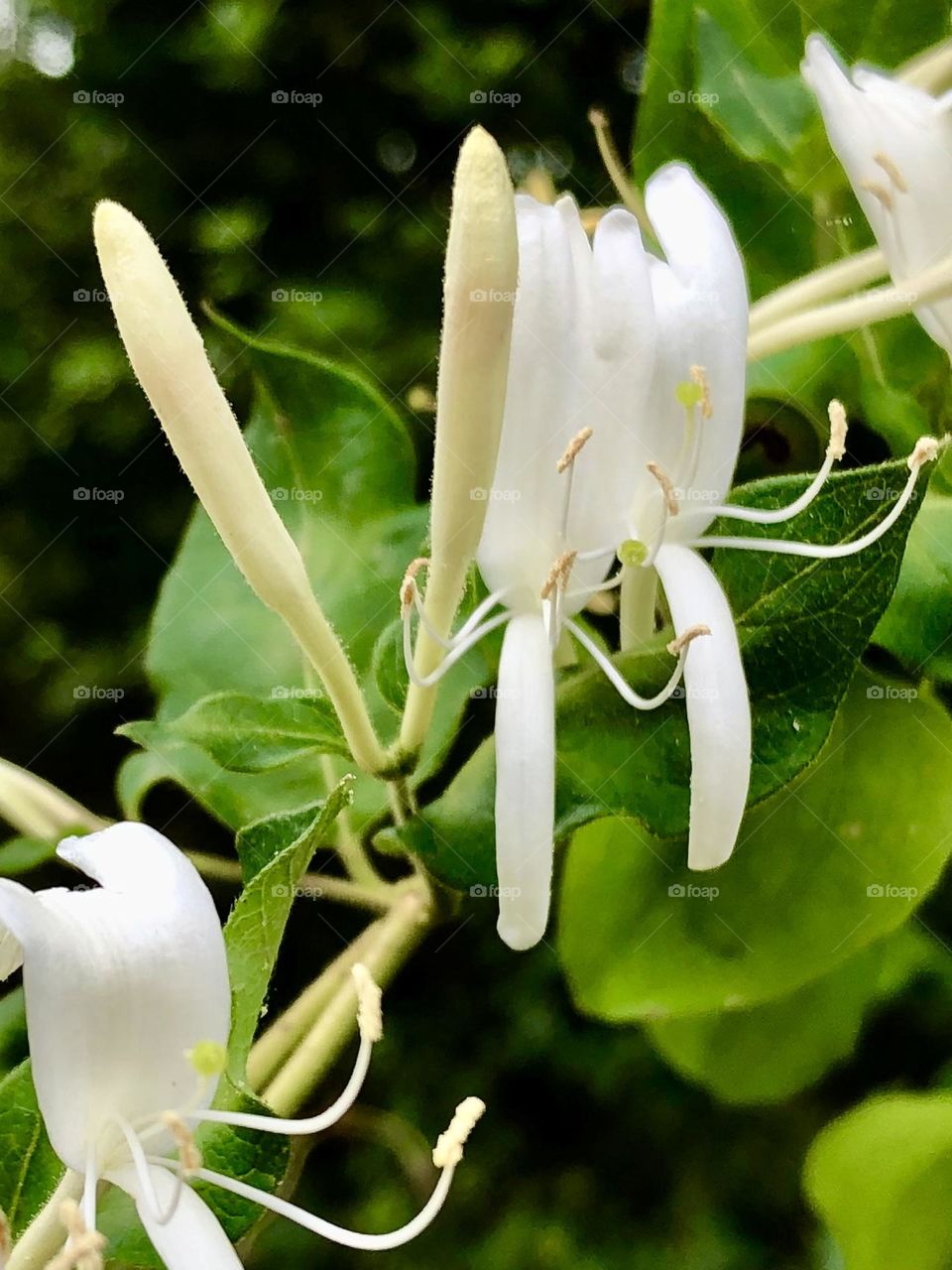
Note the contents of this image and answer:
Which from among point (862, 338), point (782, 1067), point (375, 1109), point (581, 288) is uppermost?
point (581, 288)

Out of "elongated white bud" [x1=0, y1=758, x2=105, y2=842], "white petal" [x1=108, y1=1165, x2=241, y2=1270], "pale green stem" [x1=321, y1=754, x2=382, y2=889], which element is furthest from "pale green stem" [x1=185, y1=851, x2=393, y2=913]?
"white petal" [x1=108, y1=1165, x2=241, y2=1270]

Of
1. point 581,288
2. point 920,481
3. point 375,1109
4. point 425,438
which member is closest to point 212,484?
point 581,288

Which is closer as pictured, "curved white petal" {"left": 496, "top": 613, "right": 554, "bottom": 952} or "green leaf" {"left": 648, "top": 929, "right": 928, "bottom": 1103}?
"curved white petal" {"left": 496, "top": 613, "right": 554, "bottom": 952}

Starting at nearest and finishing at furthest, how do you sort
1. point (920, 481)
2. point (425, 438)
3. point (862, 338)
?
point (920, 481) < point (862, 338) < point (425, 438)

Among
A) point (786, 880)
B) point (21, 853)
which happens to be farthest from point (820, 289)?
point (21, 853)

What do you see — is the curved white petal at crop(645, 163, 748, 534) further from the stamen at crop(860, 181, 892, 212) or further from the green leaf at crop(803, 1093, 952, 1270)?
the green leaf at crop(803, 1093, 952, 1270)

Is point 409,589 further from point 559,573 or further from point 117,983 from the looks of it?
point 117,983

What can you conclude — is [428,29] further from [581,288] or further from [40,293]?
[581,288]
